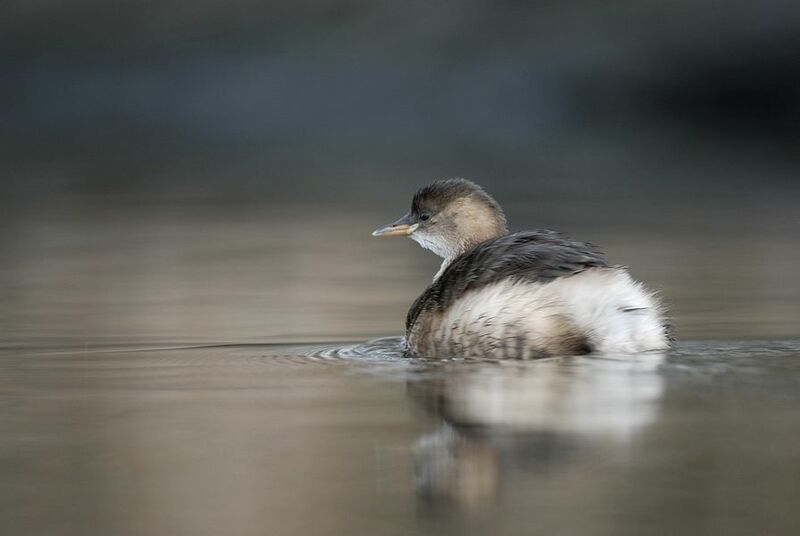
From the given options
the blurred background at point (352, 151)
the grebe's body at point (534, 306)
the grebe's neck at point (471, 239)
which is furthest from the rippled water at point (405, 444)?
the blurred background at point (352, 151)

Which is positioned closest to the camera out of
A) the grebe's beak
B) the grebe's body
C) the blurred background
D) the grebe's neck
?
the grebe's body

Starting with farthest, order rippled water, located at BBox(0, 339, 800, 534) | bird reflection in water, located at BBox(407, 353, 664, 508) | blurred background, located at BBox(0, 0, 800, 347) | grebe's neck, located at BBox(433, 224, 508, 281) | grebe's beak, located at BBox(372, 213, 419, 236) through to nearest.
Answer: blurred background, located at BBox(0, 0, 800, 347), grebe's beak, located at BBox(372, 213, 419, 236), grebe's neck, located at BBox(433, 224, 508, 281), bird reflection in water, located at BBox(407, 353, 664, 508), rippled water, located at BBox(0, 339, 800, 534)

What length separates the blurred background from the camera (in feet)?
38.4

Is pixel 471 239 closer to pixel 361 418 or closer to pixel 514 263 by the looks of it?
pixel 514 263

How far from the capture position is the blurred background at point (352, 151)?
11.7 m

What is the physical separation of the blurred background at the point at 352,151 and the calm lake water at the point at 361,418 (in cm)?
11

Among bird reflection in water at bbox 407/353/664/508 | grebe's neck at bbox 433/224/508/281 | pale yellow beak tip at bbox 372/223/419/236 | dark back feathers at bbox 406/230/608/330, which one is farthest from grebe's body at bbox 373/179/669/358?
pale yellow beak tip at bbox 372/223/419/236

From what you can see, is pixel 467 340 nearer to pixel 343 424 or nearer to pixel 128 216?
pixel 343 424

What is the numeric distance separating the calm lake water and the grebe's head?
1.95 feet

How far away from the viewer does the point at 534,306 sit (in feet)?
26.6

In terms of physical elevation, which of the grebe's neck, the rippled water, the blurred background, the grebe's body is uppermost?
the blurred background

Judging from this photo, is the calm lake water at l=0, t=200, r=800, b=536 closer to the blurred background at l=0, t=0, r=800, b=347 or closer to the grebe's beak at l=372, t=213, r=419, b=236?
the blurred background at l=0, t=0, r=800, b=347

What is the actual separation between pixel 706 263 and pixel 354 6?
2839 cm

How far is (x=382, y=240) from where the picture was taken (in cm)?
1639
